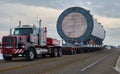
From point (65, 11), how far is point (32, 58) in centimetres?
2185

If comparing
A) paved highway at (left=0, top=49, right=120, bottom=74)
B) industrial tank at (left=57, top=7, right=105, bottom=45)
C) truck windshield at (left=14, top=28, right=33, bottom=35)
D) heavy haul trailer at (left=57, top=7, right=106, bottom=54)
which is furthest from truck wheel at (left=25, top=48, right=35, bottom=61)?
industrial tank at (left=57, top=7, right=105, bottom=45)

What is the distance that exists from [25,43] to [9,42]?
54.5 inches

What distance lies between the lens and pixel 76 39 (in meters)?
51.7

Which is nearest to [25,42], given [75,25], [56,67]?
[56,67]

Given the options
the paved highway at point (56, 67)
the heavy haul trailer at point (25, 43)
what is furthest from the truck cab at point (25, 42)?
the paved highway at point (56, 67)

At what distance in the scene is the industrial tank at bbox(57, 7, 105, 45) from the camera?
5047cm

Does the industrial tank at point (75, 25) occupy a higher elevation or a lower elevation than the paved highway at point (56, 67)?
higher

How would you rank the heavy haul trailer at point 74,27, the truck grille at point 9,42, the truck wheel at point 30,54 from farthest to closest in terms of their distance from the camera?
1. the heavy haul trailer at point 74,27
2. the truck grille at point 9,42
3. the truck wheel at point 30,54

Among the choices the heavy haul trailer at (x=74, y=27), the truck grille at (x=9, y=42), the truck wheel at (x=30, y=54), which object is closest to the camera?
the truck wheel at (x=30, y=54)

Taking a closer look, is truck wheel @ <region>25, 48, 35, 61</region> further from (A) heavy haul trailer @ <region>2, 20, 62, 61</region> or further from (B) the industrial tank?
(B) the industrial tank

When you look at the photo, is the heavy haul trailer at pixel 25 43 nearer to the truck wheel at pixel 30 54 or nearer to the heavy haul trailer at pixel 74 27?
the truck wheel at pixel 30 54

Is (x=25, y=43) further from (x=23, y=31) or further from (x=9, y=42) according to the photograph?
(x=23, y=31)

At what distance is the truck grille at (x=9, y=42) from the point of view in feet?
97.0

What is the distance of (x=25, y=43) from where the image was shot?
2988 centimetres
